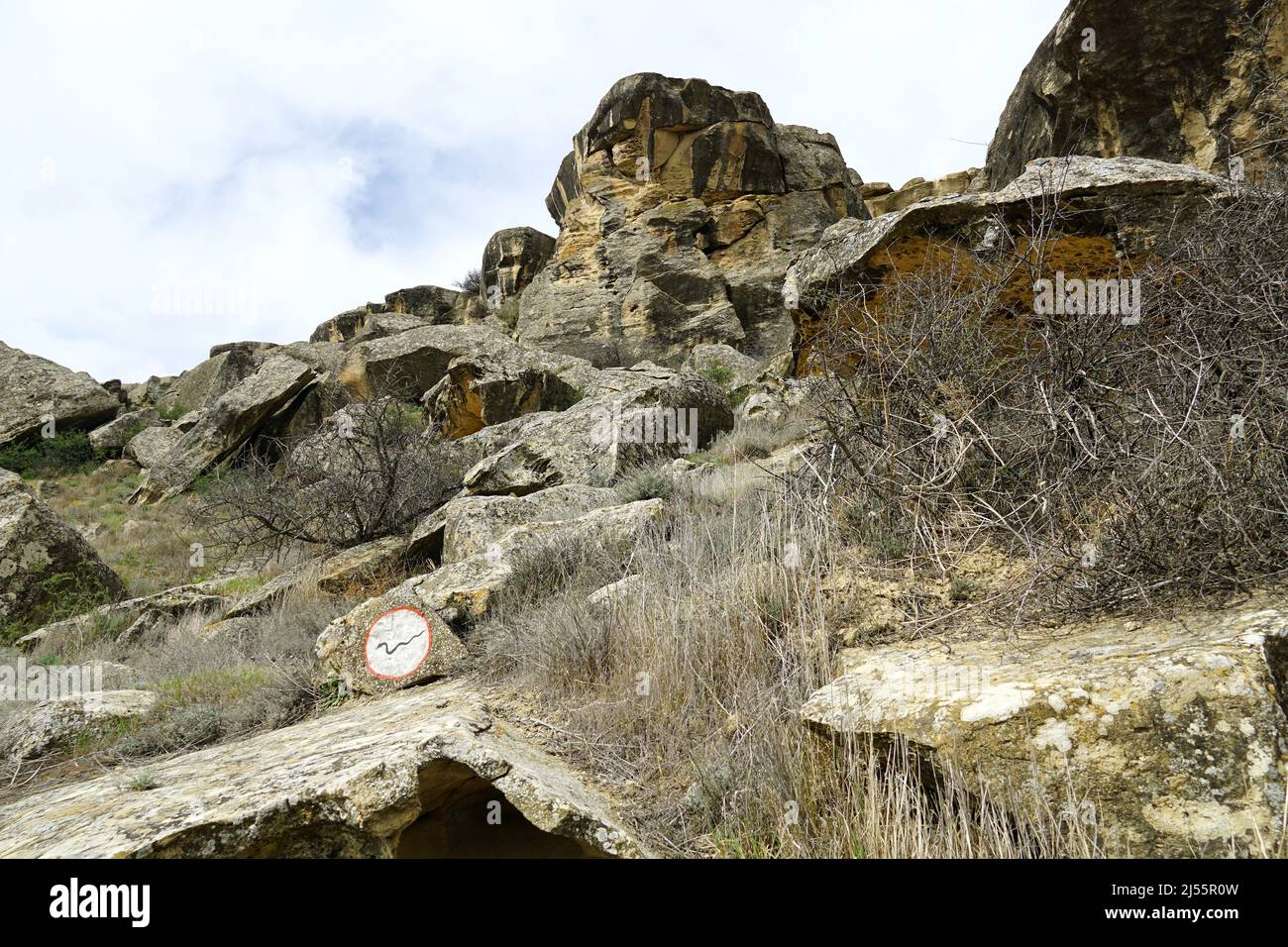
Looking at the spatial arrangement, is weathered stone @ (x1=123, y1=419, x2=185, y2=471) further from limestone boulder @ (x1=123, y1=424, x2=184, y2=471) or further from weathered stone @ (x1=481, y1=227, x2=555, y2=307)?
weathered stone @ (x1=481, y1=227, x2=555, y2=307)

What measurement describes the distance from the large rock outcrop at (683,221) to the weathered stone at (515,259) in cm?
469

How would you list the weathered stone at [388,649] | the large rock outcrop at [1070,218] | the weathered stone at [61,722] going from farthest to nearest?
1. the large rock outcrop at [1070,218]
2. the weathered stone at [388,649]
3. the weathered stone at [61,722]

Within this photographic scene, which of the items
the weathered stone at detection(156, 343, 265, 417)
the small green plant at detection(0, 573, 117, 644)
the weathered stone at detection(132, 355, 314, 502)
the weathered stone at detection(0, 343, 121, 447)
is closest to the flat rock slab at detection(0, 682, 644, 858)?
the small green plant at detection(0, 573, 117, 644)

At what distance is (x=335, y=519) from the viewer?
8500 mm

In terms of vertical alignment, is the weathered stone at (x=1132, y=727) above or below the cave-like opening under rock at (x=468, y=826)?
above

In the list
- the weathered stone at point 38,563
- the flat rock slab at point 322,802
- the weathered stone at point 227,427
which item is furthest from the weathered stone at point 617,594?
the weathered stone at point 227,427

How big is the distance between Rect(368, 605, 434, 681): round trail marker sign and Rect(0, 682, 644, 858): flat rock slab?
3.79ft

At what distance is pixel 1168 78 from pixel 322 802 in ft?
29.0

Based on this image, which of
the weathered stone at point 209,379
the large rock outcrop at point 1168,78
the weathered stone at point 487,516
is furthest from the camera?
the weathered stone at point 209,379

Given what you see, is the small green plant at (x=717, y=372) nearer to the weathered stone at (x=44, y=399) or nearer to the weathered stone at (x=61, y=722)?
the weathered stone at (x=61, y=722)

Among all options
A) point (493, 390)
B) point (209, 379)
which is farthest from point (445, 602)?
point (209, 379)

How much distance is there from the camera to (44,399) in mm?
18859

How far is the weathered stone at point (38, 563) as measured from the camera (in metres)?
8.19

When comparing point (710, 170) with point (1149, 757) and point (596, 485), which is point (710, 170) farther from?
point (1149, 757)
